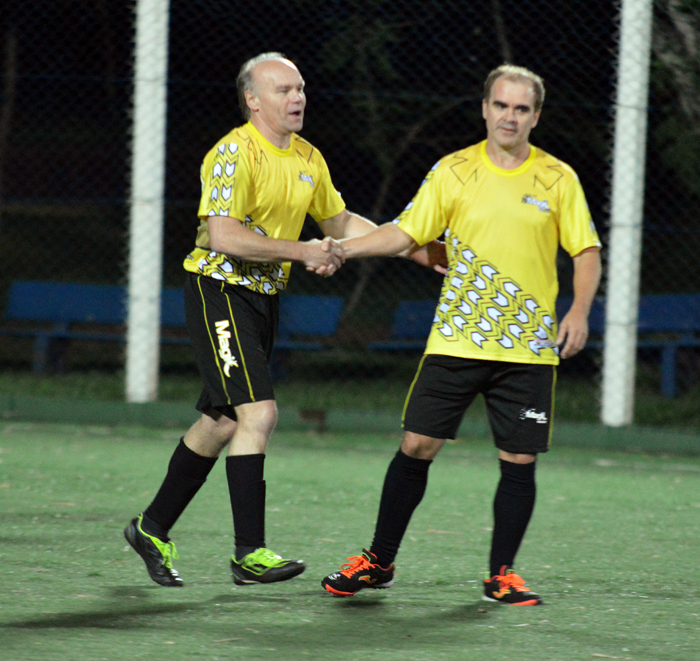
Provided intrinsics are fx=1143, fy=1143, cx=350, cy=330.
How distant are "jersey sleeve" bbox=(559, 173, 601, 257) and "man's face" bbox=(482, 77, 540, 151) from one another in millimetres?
255

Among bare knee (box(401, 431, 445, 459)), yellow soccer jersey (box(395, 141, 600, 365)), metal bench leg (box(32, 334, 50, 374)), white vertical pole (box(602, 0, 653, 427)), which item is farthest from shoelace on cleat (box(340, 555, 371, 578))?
metal bench leg (box(32, 334, 50, 374))

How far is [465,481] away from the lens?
20.9 feet

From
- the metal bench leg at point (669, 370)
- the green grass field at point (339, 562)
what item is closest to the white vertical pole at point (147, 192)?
the green grass field at point (339, 562)

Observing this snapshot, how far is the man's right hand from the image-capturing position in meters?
3.89

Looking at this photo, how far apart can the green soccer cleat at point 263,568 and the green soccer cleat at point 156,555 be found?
26 centimetres

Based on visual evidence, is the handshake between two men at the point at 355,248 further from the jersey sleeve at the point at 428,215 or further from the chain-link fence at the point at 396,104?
the chain-link fence at the point at 396,104

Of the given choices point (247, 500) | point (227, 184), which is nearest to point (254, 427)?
point (247, 500)

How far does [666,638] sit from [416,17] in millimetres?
6331

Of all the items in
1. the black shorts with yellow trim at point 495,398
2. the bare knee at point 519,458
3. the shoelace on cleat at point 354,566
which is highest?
the black shorts with yellow trim at point 495,398

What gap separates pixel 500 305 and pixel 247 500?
1.07 meters

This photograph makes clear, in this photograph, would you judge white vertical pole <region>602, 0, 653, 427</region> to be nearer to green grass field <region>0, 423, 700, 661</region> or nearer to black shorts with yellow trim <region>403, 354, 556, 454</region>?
green grass field <region>0, 423, 700, 661</region>

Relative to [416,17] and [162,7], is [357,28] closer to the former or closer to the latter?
[416,17]

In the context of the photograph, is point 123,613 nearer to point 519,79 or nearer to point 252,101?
point 252,101

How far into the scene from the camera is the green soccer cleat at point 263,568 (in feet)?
12.2
